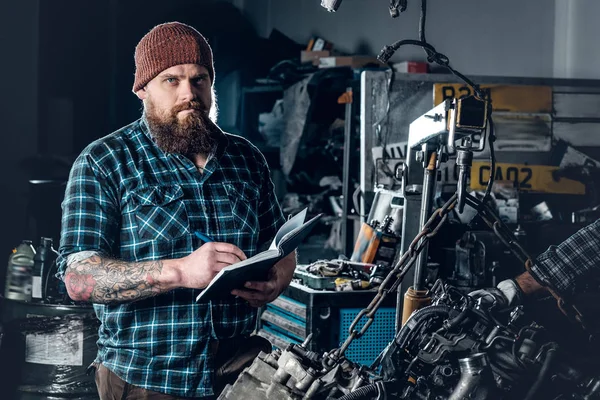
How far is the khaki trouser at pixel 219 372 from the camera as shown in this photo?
1.75 m

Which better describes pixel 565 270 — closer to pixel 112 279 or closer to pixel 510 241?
pixel 510 241

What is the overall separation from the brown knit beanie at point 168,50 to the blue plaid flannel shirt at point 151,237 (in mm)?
184

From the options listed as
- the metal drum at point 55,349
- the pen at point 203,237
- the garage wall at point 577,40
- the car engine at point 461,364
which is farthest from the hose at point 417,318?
the garage wall at point 577,40

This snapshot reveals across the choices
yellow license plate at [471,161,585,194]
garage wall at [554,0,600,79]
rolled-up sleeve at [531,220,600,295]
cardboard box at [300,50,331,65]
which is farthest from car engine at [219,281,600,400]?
cardboard box at [300,50,331,65]

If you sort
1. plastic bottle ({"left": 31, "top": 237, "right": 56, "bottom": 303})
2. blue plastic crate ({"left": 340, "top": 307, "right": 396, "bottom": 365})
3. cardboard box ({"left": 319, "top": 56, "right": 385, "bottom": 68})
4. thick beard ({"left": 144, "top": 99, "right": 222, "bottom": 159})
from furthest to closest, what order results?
cardboard box ({"left": 319, "top": 56, "right": 385, "bottom": 68}), plastic bottle ({"left": 31, "top": 237, "right": 56, "bottom": 303}), blue plastic crate ({"left": 340, "top": 307, "right": 396, "bottom": 365}), thick beard ({"left": 144, "top": 99, "right": 222, "bottom": 159})

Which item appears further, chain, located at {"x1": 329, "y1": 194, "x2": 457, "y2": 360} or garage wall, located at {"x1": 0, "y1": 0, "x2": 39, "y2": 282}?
garage wall, located at {"x1": 0, "y1": 0, "x2": 39, "y2": 282}

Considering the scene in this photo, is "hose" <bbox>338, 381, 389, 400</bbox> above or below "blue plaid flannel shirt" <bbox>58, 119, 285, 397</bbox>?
below

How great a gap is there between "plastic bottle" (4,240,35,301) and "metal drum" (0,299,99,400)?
0.21 ft

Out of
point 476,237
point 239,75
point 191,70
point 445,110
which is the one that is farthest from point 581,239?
point 239,75

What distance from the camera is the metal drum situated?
113 inches

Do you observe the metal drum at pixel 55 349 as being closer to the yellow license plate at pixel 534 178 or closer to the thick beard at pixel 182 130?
the thick beard at pixel 182 130

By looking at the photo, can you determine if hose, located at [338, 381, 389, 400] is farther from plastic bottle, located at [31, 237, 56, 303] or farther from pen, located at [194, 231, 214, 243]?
plastic bottle, located at [31, 237, 56, 303]

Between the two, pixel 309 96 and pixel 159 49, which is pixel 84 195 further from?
pixel 309 96

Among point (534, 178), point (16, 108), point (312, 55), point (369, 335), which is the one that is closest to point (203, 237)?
point (369, 335)
